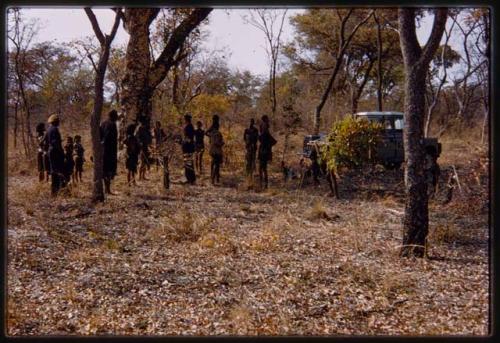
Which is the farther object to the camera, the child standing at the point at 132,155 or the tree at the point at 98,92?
the child standing at the point at 132,155

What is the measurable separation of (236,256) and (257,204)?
3860 millimetres

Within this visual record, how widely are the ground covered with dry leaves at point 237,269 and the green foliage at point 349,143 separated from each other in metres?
1.05

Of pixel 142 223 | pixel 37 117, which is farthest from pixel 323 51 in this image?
pixel 142 223

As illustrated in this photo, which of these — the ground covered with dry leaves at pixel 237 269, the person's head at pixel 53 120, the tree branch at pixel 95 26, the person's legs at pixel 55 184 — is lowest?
the ground covered with dry leaves at pixel 237 269

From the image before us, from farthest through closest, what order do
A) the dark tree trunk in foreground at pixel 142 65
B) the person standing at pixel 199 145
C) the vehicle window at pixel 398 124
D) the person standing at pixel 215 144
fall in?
the vehicle window at pixel 398 124 → the dark tree trunk in foreground at pixel 142 65 → the person standing at pixel 199 145 → the person standing at pixel 215 144

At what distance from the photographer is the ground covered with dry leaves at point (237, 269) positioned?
5062 mm

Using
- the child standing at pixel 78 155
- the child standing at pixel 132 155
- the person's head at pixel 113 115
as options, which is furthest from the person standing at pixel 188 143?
the child standing at pixel 78 155

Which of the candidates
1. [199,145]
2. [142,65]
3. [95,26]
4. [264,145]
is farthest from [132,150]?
[95,26]

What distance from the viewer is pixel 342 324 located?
5078 mm

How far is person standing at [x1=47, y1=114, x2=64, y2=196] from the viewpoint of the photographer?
10.2 metres

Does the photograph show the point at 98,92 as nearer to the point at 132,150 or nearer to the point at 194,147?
the point at 132,150

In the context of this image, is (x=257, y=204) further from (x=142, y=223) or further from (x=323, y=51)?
(x=323, y=51)

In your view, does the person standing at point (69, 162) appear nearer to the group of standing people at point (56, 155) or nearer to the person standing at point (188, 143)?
the group of standing people at point (56, 155)

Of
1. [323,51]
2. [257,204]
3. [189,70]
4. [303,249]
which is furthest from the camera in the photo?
[323,51]
